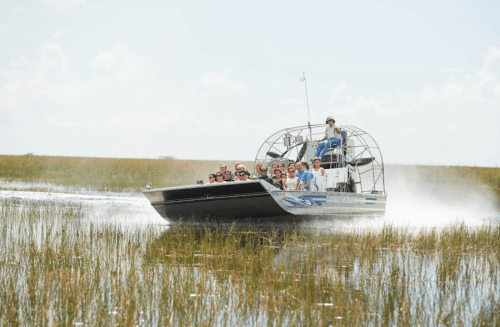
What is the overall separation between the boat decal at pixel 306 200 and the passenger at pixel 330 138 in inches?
93.4

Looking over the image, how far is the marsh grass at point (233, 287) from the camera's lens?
533cm

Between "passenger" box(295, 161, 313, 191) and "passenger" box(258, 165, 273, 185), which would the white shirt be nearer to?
"passenger" box(295, 161, 313, 191)

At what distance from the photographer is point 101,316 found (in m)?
5.12

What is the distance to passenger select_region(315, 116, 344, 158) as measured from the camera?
1598 centimetres

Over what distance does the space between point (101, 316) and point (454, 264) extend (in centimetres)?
519

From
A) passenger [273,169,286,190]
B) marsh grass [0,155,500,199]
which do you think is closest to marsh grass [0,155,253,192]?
marsh grass [0,155,500,199]

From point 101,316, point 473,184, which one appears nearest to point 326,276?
point 101,316

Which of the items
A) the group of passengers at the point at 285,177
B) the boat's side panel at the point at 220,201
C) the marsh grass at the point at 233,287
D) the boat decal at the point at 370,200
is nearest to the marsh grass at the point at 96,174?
the boat's side panel at the point at 220,201

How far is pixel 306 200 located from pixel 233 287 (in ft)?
24.0

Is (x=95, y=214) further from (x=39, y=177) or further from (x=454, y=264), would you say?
(x=39, y=177)

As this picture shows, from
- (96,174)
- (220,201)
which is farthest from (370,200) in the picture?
(96,174)

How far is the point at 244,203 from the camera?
1327 cm

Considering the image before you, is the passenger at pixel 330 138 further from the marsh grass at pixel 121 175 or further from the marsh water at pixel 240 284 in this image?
the marsh grass at pixel 121 175

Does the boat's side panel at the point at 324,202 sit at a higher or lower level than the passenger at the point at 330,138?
lower
